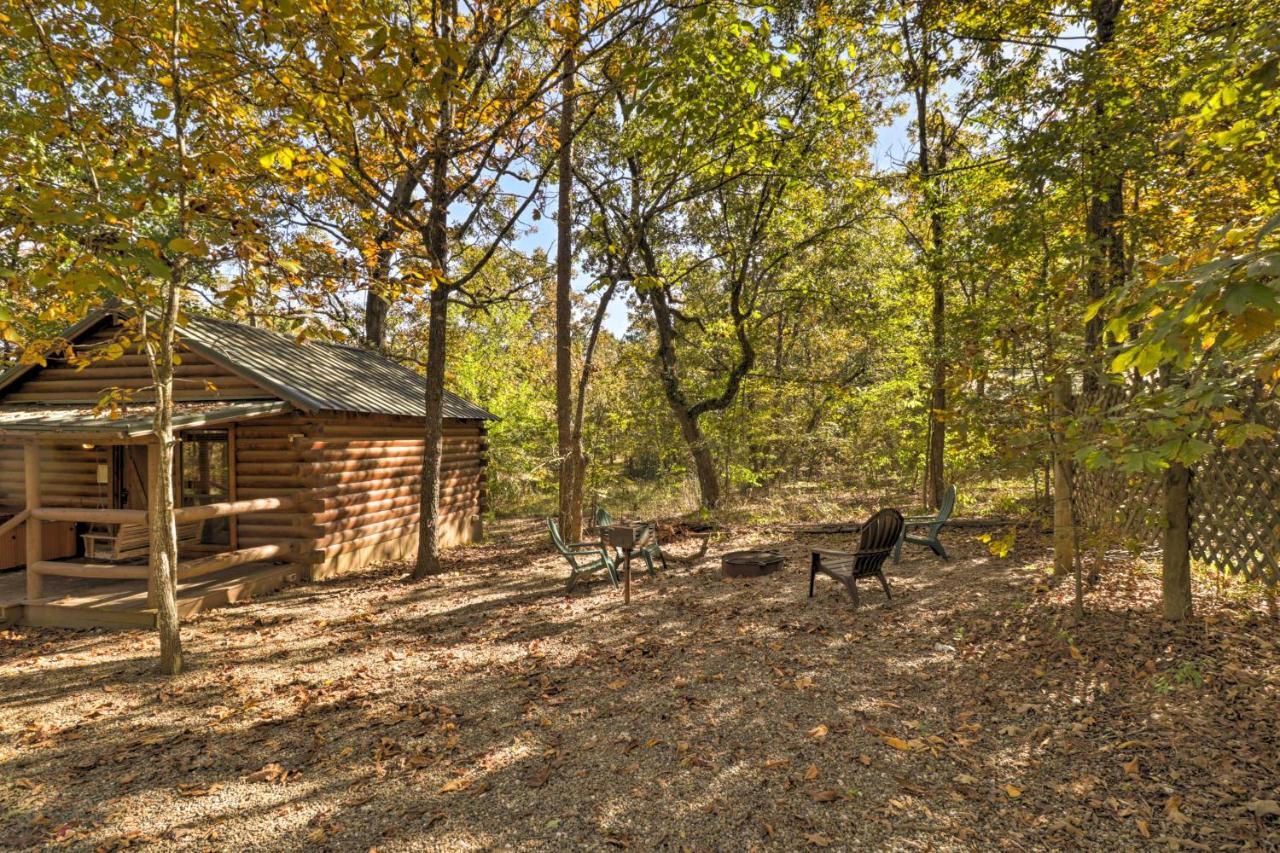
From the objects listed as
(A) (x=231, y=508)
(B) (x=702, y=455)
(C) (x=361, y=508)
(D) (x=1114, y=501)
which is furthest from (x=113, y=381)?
(D) (x=1114, y=501)

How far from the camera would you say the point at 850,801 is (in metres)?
3.34

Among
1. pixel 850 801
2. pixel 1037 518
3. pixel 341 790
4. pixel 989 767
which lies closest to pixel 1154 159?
pixel 1037 518

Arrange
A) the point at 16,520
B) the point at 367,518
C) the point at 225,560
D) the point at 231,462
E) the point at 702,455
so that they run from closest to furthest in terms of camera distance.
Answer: the point at 16,520 < the point at 225,560 < the point at 231,462 < the point at 367,518 < the point at 702,455

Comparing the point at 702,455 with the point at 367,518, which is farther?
the point at 702,455

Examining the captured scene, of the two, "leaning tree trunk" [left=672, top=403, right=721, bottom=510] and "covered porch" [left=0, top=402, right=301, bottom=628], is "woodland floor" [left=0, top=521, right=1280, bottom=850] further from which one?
"leaning tree trunk" [left=672, top=403, right=721, bottom=510]

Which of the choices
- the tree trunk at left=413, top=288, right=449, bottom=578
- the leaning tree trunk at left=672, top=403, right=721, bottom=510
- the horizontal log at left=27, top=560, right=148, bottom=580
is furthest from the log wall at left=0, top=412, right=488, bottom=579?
the leaning tree trunk at left=672, top=403, right=721, bottom=510

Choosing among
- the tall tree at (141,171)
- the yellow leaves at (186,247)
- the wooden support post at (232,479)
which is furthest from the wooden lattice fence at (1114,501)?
the wooden support post at (232,479)

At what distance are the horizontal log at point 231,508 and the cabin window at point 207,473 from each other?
6.08 ft

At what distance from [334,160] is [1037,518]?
413 inches

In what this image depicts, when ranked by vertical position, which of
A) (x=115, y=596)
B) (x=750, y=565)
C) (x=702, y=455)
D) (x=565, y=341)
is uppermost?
(x=565, y=341)

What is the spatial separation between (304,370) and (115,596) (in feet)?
14.2

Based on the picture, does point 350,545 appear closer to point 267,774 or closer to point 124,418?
point 124,418

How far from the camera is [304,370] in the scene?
10.3m

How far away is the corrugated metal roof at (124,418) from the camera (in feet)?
22.6
